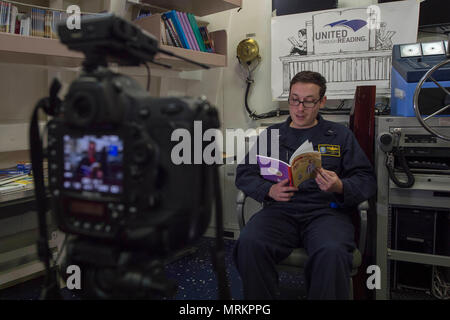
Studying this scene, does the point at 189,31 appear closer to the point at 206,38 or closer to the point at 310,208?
the point at 206,38

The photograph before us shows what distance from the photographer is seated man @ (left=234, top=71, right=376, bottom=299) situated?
135cm

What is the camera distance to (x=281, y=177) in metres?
1.62

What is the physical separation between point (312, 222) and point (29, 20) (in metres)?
1.63

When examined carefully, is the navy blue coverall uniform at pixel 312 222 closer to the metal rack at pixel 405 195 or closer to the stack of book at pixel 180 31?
the metal rack at pixel 405 195

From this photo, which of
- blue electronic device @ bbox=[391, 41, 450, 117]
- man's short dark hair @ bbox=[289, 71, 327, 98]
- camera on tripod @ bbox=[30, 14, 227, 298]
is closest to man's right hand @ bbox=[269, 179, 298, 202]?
man's short dark hair @ bbox=[289, 71, 327, 98]

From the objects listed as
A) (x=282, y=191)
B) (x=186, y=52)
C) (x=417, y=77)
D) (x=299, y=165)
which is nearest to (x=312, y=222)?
(x=282, y=191)

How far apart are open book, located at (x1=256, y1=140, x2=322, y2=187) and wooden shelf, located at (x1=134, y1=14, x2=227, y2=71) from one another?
3.42 ft

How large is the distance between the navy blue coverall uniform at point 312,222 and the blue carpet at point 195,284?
→ 0.44m

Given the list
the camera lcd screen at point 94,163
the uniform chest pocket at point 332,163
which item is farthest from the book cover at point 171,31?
the camera lcd screen at point 94,163

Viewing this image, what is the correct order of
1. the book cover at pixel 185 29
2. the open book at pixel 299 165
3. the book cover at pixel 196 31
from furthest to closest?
the book cover at pixel 196 31 → the book cover at pixel 185 29 → the open book at pixel 299 165

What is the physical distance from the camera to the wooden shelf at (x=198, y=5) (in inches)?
96.0

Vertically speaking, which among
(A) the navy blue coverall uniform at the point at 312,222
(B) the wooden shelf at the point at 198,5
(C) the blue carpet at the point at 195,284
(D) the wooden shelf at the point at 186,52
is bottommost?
(C) the blue carpet at the point at 195,284

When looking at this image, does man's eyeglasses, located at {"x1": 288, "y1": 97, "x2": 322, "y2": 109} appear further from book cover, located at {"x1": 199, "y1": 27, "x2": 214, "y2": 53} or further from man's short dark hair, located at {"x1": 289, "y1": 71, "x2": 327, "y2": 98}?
book cover, located at {"x1": 199, "y1": 27, "x2": 214, "y2": 53}

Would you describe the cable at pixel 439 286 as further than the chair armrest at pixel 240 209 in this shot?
Yes
